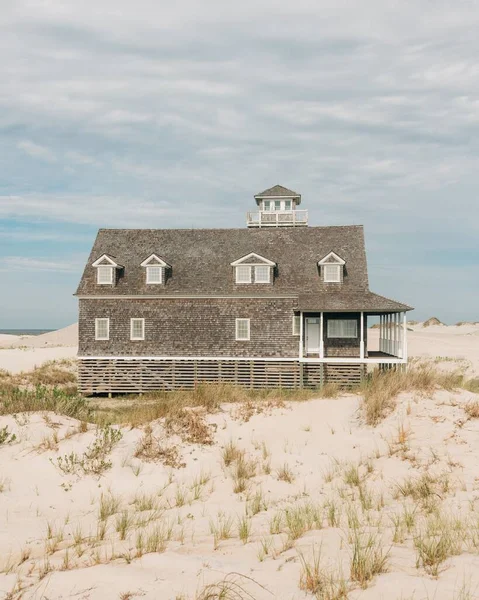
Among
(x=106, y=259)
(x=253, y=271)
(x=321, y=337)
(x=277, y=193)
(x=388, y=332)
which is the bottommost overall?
(x=321, y=337)

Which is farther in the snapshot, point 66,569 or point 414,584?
point 66,569

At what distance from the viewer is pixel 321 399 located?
1592 cm

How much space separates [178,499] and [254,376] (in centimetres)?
1862

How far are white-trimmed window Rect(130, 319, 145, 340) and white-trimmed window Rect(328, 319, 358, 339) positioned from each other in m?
10.1

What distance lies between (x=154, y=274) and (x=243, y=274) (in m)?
4.92

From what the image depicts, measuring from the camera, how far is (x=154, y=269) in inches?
1171

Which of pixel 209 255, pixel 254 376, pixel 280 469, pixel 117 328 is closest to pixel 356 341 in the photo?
pixel 254 376

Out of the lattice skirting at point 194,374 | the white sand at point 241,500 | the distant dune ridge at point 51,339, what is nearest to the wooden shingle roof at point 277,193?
the lattice skirting at point 194,374

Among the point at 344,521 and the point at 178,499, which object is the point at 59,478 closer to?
the point at 178,499

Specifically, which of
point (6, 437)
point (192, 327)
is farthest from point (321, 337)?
point (6, 437)

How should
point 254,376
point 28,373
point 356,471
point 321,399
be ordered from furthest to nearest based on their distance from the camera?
1. point 28,373
2. point 254,376
3. point 321,399
4. point 356,471

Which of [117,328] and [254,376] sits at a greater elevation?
[117,328]

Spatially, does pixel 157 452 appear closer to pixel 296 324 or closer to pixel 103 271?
pixel 296 324

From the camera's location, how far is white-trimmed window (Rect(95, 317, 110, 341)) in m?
29.5
